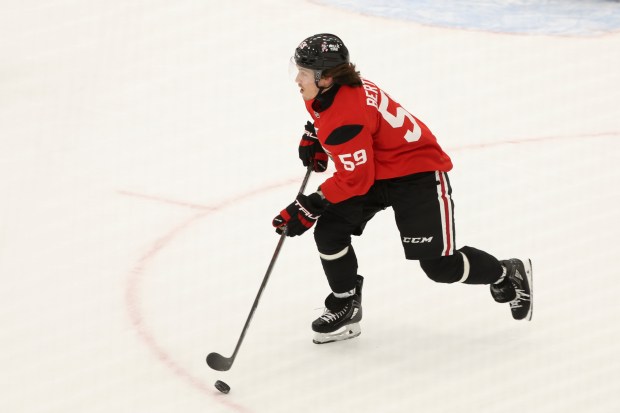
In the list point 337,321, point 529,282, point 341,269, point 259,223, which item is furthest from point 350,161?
point 259,223

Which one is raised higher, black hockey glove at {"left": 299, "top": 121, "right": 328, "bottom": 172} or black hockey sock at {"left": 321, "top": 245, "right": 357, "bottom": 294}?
black hockey glove at {"left": 299, "top": 121, "right": 328, "bottom": 172}

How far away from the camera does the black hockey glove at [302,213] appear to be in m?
3.04

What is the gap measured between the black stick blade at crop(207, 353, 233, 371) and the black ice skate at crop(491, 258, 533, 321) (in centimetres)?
94

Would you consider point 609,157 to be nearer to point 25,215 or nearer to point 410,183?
point 410,183

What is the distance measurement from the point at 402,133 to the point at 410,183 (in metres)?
0.16

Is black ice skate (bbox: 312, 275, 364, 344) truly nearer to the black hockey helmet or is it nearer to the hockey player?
the hockey player

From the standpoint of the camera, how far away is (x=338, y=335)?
339cm

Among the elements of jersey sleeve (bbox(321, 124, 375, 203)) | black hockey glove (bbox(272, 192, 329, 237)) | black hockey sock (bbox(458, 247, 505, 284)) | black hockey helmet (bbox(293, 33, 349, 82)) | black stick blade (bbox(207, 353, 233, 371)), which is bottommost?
black stick blade (bbox(207, 353, 233, 371))

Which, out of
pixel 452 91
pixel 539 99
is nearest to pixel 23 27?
pixel 452 91

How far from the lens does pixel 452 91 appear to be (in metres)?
5.93

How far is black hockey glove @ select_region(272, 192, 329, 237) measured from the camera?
3.04 metres

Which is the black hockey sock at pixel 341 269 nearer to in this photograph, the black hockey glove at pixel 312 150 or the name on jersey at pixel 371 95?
the black hockey glove at pixel 312 150

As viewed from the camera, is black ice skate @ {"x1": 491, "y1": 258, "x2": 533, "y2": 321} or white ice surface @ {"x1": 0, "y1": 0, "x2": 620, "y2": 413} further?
black ice skate @ {"x1": 491, "y1": 258, "x2": 533, "y2": 321}

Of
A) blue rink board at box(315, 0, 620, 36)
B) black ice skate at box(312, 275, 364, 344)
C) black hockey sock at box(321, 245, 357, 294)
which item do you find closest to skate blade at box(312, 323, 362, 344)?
black ice skate at box(312, 275, 364, 344)
